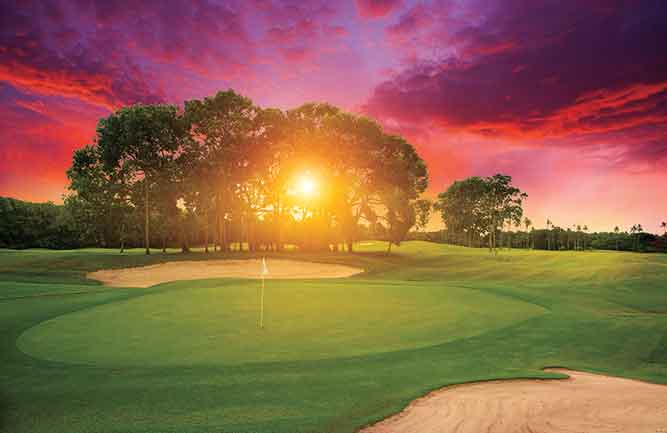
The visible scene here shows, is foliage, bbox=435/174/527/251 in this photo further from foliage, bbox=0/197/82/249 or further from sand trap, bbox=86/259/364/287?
foliage, bbox=0/197/82/249

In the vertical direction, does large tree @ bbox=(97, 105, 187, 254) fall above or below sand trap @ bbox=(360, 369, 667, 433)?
above

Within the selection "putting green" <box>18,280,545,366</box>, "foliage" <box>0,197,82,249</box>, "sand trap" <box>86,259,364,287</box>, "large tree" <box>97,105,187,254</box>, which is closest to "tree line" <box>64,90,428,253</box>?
"large tree" <box>97,105,187,254</box>

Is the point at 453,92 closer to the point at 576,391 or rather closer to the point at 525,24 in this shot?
the point at 525,24

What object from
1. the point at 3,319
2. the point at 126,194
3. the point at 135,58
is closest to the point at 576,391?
the point at 3,319

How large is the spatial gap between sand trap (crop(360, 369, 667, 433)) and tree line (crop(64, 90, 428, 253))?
4074 cm

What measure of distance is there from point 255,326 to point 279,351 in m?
2.32

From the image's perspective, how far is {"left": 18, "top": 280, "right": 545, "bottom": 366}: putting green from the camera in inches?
327

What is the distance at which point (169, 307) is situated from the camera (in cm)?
1295

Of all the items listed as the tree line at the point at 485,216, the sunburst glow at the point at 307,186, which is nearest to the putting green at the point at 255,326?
A: the sunburst glow at the point at 307,186

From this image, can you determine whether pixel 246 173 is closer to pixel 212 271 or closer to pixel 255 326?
pixel 212 271

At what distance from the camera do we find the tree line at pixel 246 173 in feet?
141

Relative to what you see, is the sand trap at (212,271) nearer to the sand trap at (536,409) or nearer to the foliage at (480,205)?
the sand trap at (536,409)

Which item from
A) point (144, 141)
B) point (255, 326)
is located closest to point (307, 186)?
point (144, 141)

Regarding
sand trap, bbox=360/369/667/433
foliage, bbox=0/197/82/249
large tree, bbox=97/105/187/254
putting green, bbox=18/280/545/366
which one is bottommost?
sand trap, bbox=360/369/667/433
